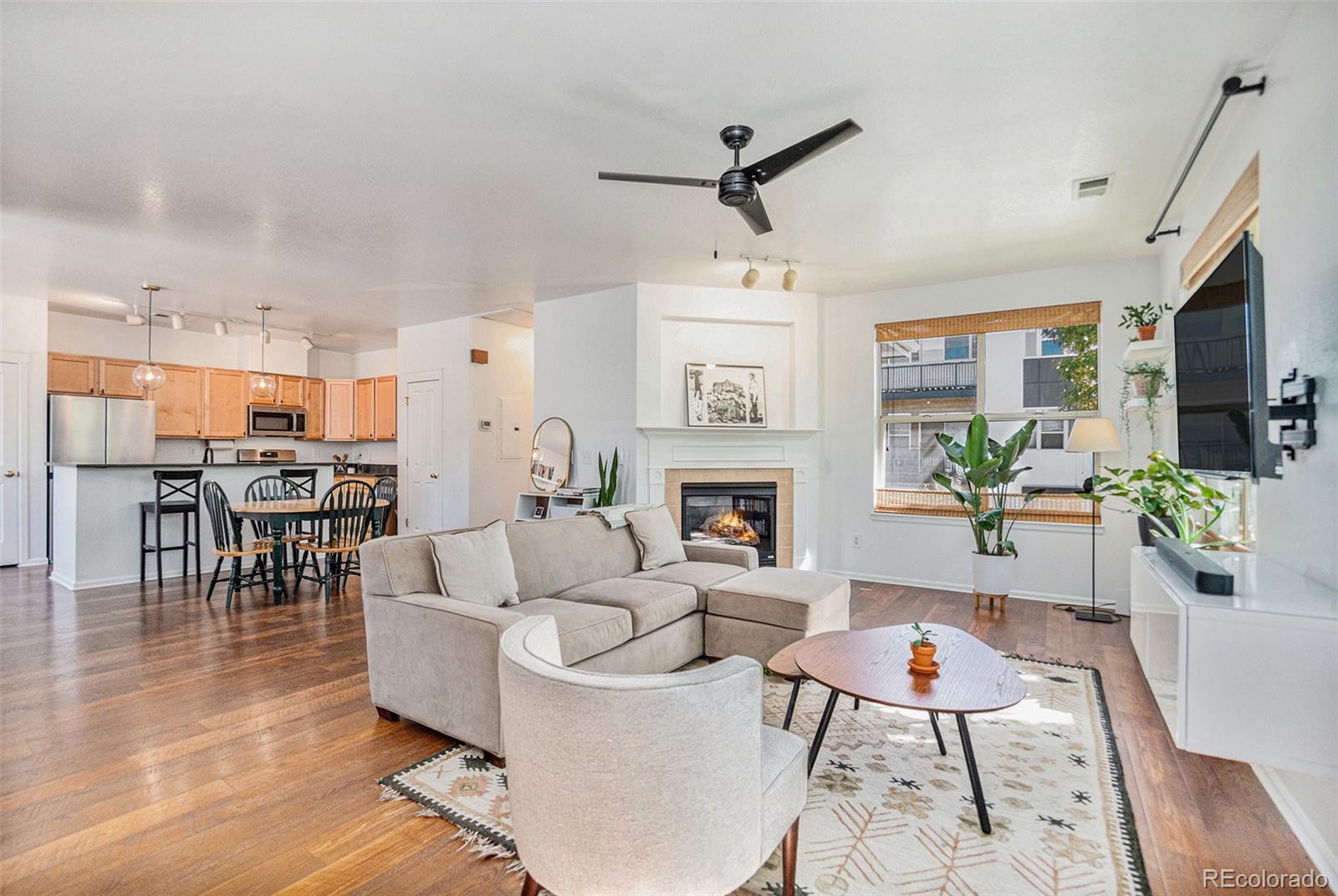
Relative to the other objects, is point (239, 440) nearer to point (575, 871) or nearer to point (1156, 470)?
point (575, 871)

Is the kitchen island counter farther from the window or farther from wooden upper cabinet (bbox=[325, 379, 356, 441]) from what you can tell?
the window

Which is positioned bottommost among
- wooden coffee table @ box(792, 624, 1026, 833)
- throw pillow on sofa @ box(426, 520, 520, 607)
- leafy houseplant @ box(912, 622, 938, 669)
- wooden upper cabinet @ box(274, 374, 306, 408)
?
wooden coffee table @ box(792, 624, 1026, 833)

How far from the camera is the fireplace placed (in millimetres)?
5863

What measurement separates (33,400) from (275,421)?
7.92 ft

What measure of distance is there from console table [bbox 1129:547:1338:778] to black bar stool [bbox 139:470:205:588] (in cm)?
652

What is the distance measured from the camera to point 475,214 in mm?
4039

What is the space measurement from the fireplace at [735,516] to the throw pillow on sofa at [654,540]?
160 cm

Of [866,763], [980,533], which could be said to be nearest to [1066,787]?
[866,763]

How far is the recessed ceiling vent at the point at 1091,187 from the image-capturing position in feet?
11.4

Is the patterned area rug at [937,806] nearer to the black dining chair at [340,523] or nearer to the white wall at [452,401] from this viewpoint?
the black dining chair at [340,523]

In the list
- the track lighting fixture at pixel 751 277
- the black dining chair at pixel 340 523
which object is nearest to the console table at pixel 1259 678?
the track lighting fixture at pixel 751 277

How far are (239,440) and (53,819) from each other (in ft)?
24.2

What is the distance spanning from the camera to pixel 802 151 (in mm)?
2455

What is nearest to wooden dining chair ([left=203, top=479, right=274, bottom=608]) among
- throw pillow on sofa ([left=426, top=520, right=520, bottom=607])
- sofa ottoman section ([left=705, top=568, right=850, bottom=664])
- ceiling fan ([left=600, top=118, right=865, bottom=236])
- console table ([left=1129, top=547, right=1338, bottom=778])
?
throw pillow on sofa ([left=426, top=520, right=520, bottom=607])
